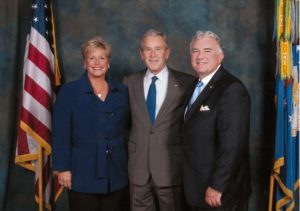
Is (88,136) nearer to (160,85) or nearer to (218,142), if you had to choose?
(160,85)

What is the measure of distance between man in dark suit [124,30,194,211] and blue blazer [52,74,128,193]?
0.66 ft

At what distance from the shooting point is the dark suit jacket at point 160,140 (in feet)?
8.52

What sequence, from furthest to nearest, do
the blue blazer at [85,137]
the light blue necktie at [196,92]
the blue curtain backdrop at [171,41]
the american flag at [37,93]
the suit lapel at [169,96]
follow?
the blue curtain backdrop at [171,41], the american flag at [37,93], the suit lapel at [169,96], the blue blazer at [85,137], the light blue necktie at [196,92]

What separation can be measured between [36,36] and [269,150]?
2108 mm

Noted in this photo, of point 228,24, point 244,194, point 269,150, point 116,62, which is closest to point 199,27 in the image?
point 228,24

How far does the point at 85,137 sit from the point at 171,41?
1.44 m

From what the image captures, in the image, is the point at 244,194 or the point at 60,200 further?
the point at 60,200

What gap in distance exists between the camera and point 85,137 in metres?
2.44

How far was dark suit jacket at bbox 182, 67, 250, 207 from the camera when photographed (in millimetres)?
2059

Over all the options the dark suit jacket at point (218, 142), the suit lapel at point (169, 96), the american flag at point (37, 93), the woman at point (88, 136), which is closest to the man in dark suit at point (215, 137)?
the dark suit jacket at point (218, 142)

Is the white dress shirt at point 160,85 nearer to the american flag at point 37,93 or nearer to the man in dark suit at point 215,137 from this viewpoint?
the man in dark suit at point 215,137

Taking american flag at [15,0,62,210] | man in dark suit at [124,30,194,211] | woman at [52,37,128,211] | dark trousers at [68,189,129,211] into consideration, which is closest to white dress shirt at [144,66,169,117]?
man in dark suit at [124,30,194,211]

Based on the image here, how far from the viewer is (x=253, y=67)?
3537 mm

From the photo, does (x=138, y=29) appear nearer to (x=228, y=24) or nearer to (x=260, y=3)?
(x=228, y=24)
